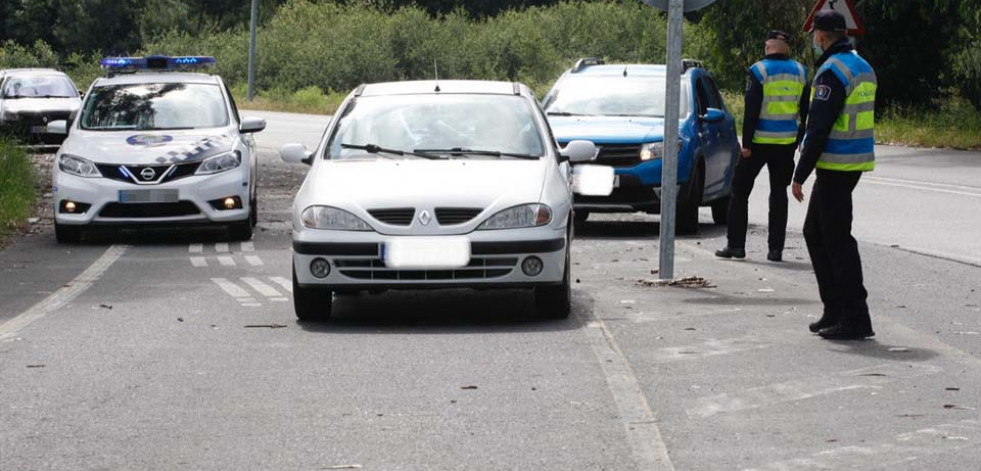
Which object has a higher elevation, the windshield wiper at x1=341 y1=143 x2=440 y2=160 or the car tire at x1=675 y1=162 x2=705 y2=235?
the windshield wiper at x1=341 y1=143 x2=440 y2=160

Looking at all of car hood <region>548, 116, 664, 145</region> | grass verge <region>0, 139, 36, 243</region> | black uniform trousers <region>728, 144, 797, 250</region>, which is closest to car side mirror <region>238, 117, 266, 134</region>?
grass verge <region>0, 139, 36, 243</region>

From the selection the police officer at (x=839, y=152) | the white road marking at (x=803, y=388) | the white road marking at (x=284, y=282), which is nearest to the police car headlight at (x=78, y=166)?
the white road marking at (x=284, y=282)

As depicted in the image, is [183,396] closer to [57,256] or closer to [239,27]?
[57,256]

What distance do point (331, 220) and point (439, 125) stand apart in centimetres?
142

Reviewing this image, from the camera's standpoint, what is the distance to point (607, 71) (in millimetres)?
18891

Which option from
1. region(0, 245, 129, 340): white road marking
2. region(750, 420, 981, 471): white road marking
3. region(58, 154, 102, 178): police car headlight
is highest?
region(750, 420, 981, 471): white road marking

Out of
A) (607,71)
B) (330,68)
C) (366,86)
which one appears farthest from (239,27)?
(366,86)

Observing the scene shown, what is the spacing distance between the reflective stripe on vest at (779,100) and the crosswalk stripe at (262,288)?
13.9ft

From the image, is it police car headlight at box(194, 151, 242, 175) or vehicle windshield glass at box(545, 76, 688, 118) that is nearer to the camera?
police car headlight at box(194, 151, 242, 175)

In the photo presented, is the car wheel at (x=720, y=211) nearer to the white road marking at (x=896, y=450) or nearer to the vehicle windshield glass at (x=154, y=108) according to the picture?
the vehicle windshield glass at (x=154, y=108)

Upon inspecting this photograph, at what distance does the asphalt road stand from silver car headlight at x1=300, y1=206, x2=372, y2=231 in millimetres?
613

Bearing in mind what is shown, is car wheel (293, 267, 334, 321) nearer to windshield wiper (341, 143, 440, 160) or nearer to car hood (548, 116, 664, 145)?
windshield wiper (341, 143, 440, 160)

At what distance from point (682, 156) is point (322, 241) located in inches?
273

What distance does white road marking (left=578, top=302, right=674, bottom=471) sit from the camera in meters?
6.67
